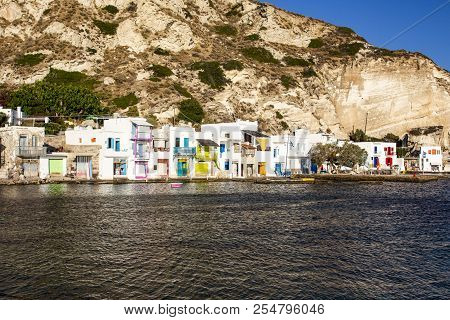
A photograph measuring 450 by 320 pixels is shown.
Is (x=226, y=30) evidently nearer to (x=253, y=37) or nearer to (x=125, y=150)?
(x=253, y=37)

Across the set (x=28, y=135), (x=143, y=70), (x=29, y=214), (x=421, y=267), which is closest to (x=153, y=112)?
(x=143, y=70)

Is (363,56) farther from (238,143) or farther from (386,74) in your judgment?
(238,143)

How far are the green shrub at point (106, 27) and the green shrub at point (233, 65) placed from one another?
98.7 feet

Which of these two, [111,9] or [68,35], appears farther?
[111,9]

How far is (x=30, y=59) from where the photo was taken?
10475 cm

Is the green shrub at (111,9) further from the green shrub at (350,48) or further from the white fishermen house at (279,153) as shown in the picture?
the white fishermen house at (279,153)

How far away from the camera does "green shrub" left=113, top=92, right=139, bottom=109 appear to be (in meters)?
92.4

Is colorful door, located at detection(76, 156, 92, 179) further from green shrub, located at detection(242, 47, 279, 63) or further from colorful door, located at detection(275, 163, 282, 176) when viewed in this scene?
green shrub, located at detection(242, 47, 279, 63)

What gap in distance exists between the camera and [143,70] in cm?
10562

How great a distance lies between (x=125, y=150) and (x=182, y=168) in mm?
9959

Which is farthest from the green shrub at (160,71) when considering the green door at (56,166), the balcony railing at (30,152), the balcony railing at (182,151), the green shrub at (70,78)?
the balcony railing at (30,152)

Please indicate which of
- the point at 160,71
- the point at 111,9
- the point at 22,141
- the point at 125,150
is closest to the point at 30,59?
the point at 160,71

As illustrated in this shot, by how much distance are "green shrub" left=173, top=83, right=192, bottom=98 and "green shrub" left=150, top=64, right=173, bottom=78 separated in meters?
4.13

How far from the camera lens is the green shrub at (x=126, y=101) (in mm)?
92438
